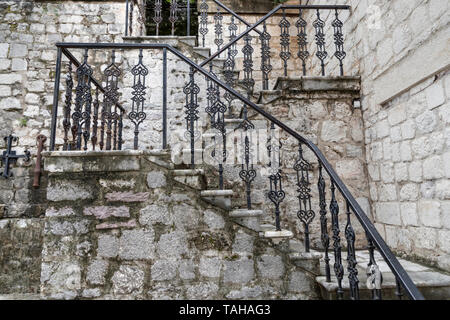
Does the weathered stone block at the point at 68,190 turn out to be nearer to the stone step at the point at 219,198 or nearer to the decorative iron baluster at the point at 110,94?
the decorative iron baluster at the point at 110,94

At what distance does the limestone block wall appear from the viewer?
226cm

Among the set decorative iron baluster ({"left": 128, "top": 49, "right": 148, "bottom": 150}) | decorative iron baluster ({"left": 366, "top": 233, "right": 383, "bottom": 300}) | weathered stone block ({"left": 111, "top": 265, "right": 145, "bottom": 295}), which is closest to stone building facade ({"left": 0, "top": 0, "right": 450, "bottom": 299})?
weathered stone block ({"left": 111, "top": 265, "right": 145, "bottom": 295})

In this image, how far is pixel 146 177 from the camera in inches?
94.7

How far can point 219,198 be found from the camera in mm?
2348

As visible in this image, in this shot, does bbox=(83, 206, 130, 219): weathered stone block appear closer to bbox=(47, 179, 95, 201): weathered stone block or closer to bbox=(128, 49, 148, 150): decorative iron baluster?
bbox=(47, 179, 95, 201): weathered stone block

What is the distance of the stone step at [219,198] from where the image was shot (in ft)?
7.64

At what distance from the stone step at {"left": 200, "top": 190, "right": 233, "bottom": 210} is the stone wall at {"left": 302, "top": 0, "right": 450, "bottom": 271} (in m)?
1.98

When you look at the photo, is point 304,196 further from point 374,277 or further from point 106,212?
point 106,212

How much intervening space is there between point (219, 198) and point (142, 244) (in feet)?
2.60

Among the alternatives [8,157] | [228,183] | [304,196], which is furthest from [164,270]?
[8,157]
